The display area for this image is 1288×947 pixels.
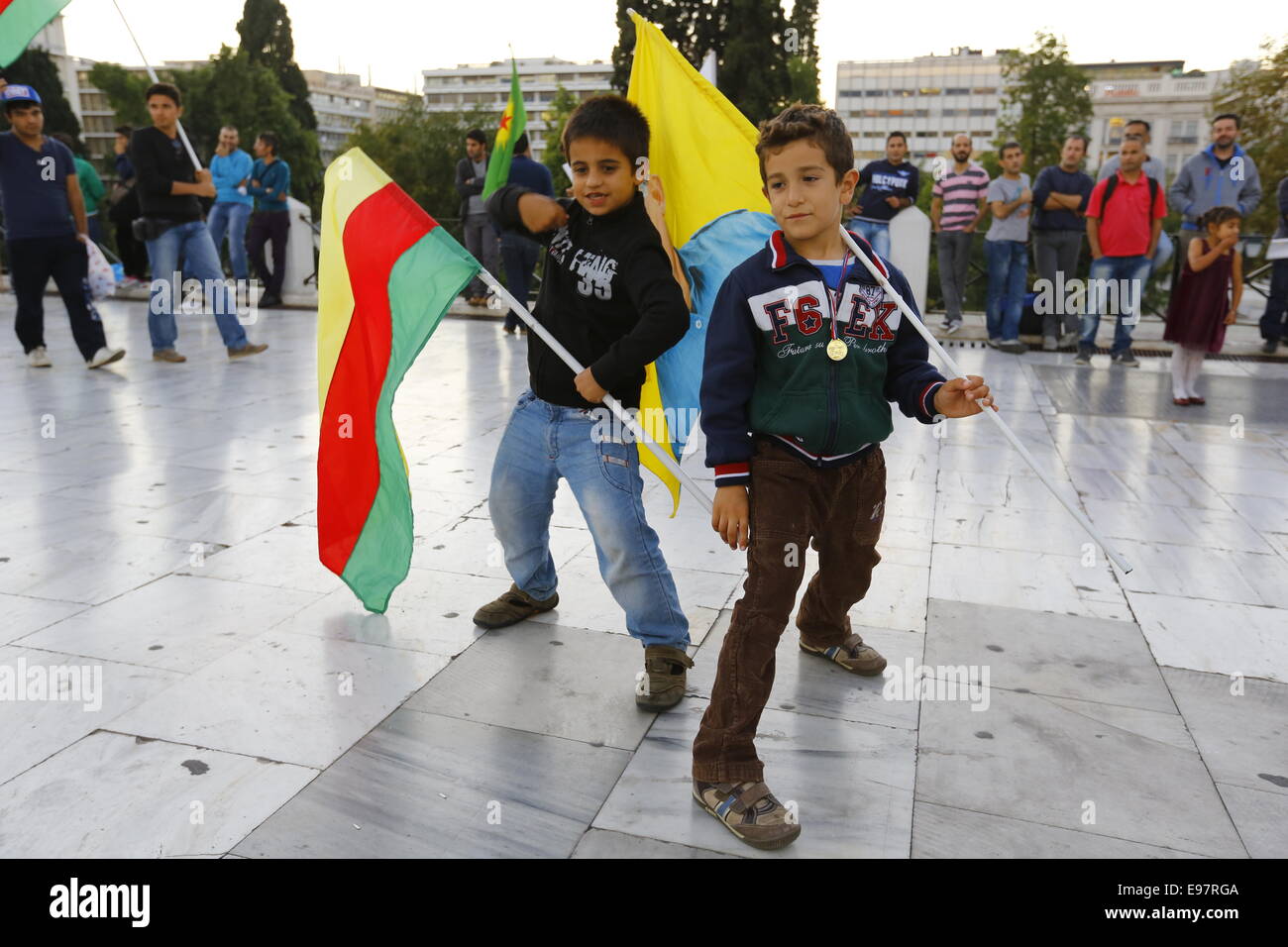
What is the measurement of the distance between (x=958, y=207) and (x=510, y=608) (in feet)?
29.9

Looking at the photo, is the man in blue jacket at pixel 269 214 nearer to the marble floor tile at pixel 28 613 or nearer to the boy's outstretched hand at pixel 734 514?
the marble floor tile at pixel 28 613

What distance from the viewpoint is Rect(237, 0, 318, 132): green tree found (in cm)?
6288

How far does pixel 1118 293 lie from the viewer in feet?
34.3

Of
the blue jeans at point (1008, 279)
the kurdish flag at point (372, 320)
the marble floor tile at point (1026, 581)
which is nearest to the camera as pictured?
the kurdish flag at point (372, 320)

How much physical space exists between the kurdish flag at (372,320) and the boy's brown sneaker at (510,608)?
36 cm

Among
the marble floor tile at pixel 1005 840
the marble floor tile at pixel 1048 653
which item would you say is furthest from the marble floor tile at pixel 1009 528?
the marble floor tile at pixel 1005 840

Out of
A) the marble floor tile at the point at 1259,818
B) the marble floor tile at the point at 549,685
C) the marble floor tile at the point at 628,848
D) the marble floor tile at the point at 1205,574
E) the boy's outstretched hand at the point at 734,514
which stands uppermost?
the boy's outstretched hand at the point at 734,514

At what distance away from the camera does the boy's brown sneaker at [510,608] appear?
12.1ft

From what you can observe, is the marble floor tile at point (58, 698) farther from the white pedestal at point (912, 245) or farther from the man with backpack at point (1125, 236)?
the white pedestal at point (912, 245)

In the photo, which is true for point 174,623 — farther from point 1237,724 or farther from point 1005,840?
point 1237,724

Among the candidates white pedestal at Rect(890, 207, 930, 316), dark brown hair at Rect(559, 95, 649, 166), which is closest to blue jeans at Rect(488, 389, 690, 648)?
dark brown hair at Rect(559, 95, 649, 166)

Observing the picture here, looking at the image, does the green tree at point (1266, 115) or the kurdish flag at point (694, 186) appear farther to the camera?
the green tree at point (1266, 115)

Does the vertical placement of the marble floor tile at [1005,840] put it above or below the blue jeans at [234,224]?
below

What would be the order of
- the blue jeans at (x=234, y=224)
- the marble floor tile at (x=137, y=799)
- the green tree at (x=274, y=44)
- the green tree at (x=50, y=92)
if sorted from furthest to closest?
the green tree at (x=274, y=44), the green tree at (x=50, y=92), the blue jeans at (x=234, y=224), the marble floor tile at (x=137, y=799)
